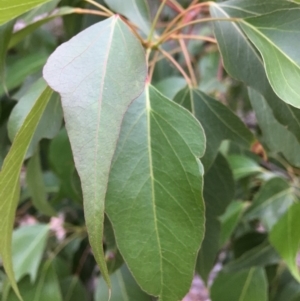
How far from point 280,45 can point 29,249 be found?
0.40 metres

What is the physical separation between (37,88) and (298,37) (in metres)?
0.25

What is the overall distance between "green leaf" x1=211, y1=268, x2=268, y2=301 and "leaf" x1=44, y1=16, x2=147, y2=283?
0.93 ft

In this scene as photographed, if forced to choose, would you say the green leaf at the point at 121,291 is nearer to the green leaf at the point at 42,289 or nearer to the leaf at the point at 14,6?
the green leaf at the point at 42,289

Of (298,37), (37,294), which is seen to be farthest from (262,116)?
(37,294)

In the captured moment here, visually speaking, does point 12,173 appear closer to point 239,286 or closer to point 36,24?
point 36,24

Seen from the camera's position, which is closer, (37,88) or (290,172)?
(37,88)

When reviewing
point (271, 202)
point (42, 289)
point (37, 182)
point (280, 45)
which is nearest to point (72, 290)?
point (42, 289)

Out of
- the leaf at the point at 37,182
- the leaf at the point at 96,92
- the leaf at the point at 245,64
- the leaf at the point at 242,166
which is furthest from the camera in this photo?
the leaf at the point at 242,166

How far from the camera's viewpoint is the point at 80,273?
2.13ft

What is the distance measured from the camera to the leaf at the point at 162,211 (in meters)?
0.31

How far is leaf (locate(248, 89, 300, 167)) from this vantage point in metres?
0.43

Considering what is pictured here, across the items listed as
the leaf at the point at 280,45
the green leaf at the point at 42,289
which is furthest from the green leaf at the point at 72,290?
the leaf at the point at 280,45

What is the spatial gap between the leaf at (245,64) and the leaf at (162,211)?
0.08m

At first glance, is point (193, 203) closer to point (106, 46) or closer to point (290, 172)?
point (106, 46)
